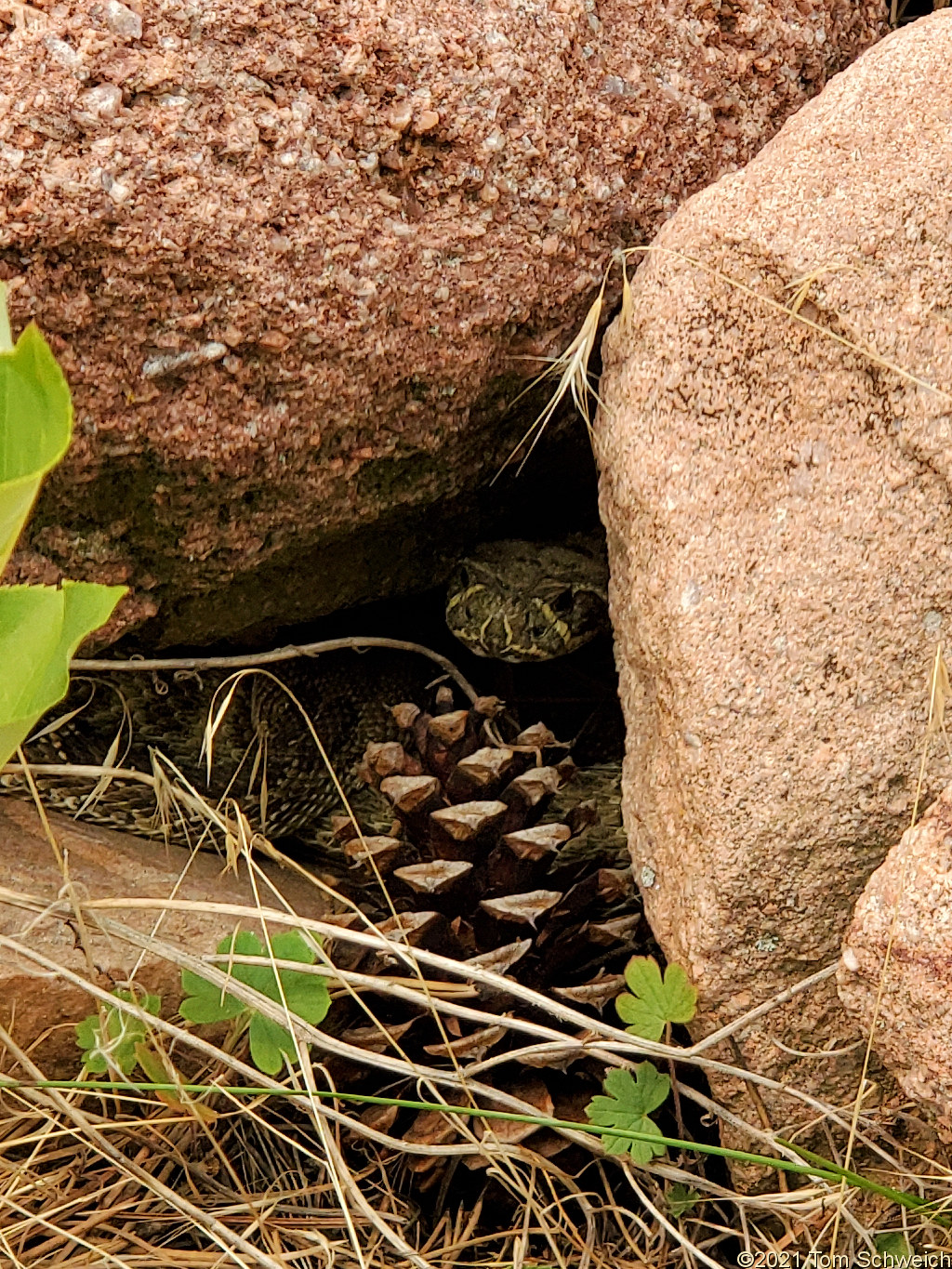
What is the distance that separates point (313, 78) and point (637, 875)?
120cm

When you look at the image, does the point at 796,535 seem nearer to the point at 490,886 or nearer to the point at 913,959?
the point at 913,959

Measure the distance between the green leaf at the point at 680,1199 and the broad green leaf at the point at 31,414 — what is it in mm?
1267

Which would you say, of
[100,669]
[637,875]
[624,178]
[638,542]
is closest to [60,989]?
[100,669]

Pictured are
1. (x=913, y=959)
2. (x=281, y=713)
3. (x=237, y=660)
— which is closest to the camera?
(x=913, y=959)

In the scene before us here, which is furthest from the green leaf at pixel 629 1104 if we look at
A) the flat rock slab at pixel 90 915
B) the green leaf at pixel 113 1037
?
the green leaf at pixel 113 1037

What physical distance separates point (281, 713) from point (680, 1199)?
1137mm

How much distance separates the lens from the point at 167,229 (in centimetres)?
160

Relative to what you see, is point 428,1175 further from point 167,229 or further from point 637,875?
point 167,229

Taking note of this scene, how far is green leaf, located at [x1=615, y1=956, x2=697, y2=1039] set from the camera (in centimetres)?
169

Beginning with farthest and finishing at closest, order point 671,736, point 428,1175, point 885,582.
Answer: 1. point 428,1175
2. point 671,736
3. point 885,582

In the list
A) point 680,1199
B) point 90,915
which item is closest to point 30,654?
point 90,915

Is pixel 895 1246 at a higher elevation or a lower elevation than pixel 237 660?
lower

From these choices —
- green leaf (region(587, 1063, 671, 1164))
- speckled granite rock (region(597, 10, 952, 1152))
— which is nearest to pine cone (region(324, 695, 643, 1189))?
green leaf (region(587, 1063, 671, 1164))

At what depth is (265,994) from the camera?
1764mm
